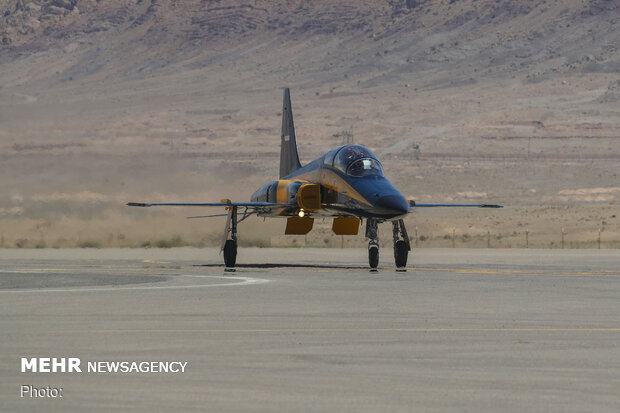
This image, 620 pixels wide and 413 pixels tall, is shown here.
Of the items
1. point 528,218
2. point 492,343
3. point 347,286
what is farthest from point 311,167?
point 528,218

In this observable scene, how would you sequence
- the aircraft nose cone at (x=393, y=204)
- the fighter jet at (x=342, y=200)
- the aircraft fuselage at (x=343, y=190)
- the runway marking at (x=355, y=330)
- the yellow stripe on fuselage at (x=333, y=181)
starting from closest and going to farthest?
1. the runway marking at (x=355, y=330)
2. the aircraft nose cone at (x=393, y=204)
3. the aircraft fuselage at (x=343, y=190)
4. the fighter jet at (x=342, y=200)
5. the yellow stripe on fuselage at (x=333, y=181)

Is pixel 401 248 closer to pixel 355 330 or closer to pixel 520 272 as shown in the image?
pixel 520 272

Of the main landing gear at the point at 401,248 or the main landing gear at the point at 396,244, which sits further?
the main landing gear at the point at 401,248

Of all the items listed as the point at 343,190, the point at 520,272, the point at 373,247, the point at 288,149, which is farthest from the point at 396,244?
the point at 288,149

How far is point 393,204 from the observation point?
33469 mm

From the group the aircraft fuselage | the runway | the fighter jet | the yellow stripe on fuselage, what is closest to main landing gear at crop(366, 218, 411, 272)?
the fighter jet

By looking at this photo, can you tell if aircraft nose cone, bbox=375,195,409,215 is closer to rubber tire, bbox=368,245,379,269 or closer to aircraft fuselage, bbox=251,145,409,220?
aircraft fuselage, bbox=251,145,409,220

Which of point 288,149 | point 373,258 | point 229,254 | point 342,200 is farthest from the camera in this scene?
point 288,149

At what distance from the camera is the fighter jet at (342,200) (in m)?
34.2

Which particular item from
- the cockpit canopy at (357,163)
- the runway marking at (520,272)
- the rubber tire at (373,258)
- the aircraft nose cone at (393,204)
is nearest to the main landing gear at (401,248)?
the runway marking at (520,272)

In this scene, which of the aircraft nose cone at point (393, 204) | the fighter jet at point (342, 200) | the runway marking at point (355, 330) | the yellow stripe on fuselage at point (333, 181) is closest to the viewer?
the runway marking at point (355, 330)

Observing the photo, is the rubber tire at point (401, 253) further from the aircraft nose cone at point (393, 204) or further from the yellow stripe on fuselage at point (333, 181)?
the aircraft nose cone at point (393, 204)

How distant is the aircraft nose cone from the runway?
4707 mm

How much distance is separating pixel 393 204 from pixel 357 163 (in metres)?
2.72
